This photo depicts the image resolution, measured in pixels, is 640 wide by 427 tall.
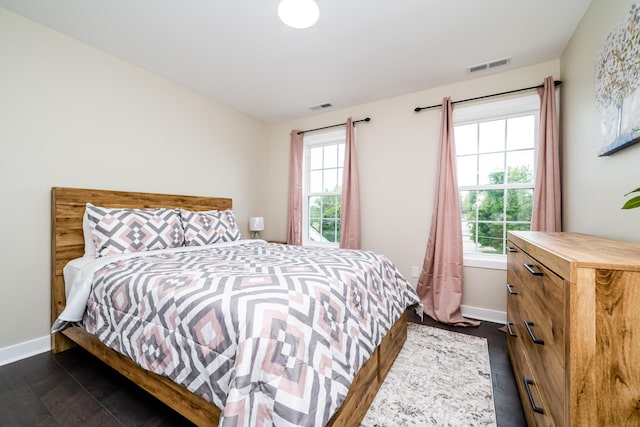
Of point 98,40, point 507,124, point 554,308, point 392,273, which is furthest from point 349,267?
point 98,40

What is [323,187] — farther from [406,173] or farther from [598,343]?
[598,343]

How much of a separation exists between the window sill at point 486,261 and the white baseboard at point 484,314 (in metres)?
0.44

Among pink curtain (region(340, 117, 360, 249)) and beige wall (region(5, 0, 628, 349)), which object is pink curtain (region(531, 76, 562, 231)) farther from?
pink curtain (region(340, 117, 360, 249))

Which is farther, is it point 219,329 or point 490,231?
point 490,231

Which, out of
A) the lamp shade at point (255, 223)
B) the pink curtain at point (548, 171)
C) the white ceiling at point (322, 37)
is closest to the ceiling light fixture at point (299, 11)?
the white ceiling at point (322, 37)

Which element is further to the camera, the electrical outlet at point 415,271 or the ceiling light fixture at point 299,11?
the electrical outlet at point 415,271

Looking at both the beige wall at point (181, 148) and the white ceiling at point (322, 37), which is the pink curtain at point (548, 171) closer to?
the beige wall at point (181, 148)

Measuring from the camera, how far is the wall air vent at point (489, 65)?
2421 millimetres

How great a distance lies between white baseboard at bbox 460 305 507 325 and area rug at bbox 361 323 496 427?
0.58 m

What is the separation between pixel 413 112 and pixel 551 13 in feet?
4.40

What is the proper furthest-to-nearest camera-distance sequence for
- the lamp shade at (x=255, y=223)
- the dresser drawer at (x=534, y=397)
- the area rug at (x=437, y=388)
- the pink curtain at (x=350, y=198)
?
the lamp shade at (x=255, y=223), the pink curtain at (x=350, y=198), the area rug at (x=437, y=388), the dresser drawer at (x=534, y=397)

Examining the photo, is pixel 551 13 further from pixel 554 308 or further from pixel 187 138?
pixel 187 138

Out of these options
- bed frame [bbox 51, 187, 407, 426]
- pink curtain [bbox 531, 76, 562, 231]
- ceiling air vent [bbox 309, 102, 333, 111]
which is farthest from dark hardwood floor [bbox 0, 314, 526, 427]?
ceiling air vent [bbox 309, 102, 333, 111]

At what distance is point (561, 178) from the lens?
231 cm
